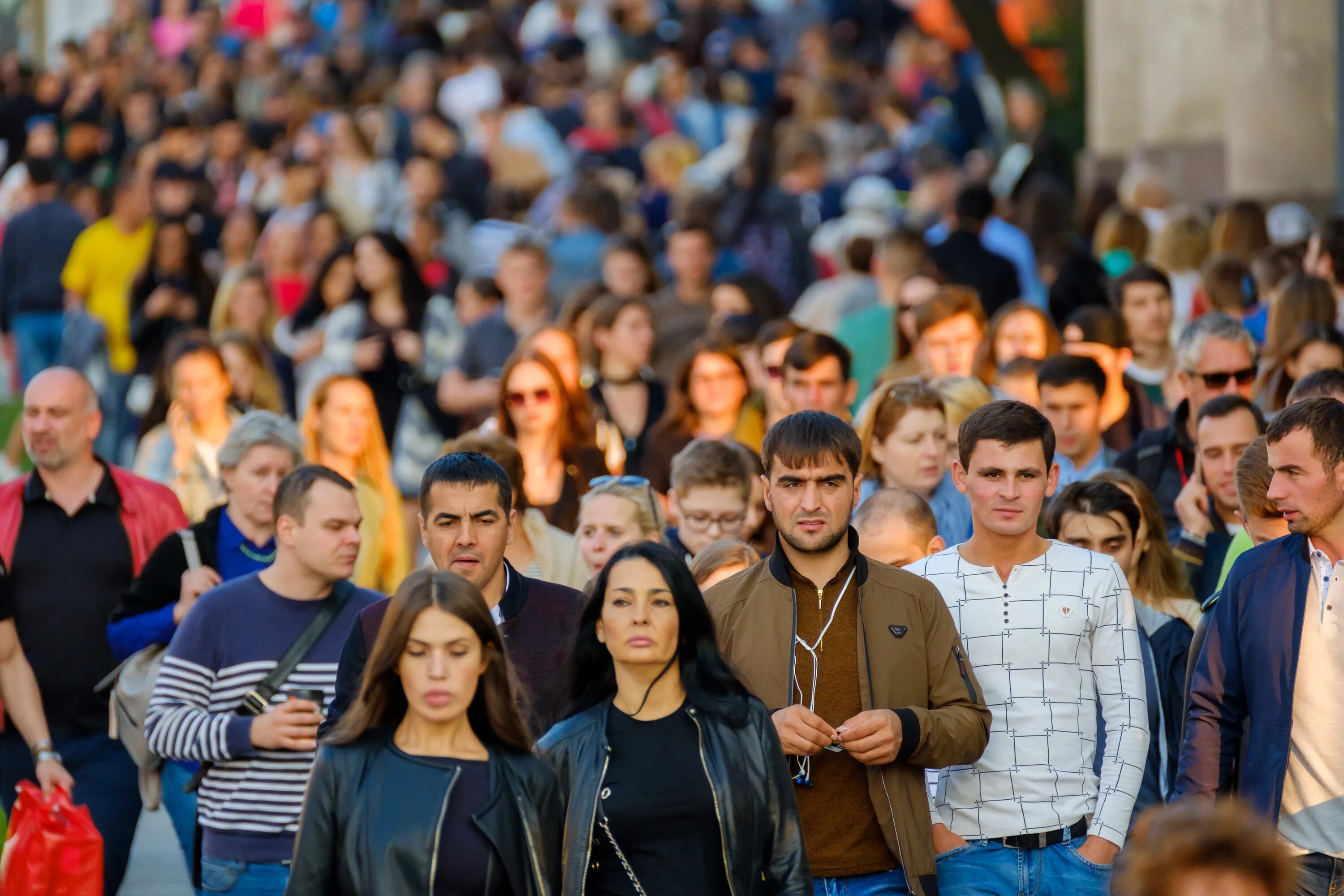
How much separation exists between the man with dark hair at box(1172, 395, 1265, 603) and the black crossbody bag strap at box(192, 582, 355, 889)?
3.09 meters

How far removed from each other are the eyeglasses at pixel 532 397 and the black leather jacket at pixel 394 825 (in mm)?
4711

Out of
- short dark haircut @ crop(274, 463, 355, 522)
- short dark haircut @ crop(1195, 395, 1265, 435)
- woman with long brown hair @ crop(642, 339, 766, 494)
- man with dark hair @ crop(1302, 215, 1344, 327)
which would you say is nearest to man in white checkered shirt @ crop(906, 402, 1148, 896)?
short dark haircut @ crop(1195, 395, 1265, 435)

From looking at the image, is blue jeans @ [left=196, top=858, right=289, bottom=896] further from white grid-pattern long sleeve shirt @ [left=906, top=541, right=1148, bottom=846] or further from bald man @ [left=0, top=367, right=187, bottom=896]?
white grid-pattern long sleeve shirt @ [left=906, top=541, right=1148, bottom=846]

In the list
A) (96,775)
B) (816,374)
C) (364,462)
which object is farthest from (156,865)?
(816,374)

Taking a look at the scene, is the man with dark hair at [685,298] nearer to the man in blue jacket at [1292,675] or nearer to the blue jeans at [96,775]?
the blue jeans at [96,775]

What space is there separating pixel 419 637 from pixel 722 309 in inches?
291

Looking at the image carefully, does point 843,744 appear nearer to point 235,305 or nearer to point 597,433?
point 597,433

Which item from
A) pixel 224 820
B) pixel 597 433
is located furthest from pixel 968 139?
pixel 224 820

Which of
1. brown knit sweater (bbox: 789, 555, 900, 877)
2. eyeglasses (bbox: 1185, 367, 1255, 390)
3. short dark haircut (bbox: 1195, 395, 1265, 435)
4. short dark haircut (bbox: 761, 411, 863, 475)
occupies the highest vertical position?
eyeglasses (bbox: 1185, 367, 1255, 390)

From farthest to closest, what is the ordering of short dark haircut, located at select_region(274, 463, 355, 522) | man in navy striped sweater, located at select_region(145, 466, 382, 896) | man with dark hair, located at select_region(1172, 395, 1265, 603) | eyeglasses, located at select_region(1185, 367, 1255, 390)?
eyeglasses, located at select_region(1185, 367, 1255, 390) → man with dark hair, located at select_region(1172, 395, 1265, 603) → short dark haircut, located at select_region(274, 463, 355, 522) → man in navy striped sweater, located at select_region(145, 466, 382, 896)

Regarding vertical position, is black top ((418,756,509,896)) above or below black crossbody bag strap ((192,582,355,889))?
below

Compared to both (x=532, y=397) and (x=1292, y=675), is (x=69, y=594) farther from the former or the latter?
(x=1292, y=675)

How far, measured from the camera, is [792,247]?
15875mm

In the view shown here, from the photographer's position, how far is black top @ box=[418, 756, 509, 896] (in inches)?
195
